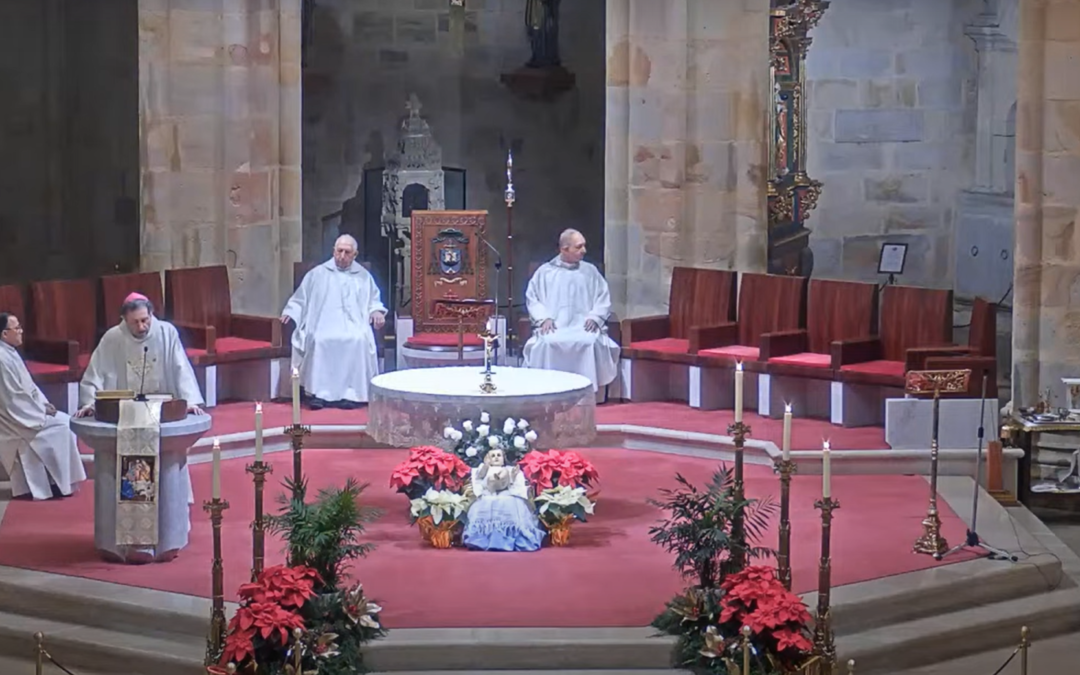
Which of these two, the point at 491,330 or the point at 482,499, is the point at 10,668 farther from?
the point at 491,330

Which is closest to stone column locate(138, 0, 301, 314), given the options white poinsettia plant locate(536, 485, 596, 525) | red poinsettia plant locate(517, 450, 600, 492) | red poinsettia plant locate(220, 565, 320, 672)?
red poinsettia plant locate(517, 450, 600, 492)

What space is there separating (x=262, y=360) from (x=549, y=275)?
82.9 inches

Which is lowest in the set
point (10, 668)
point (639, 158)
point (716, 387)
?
point (10, 668)

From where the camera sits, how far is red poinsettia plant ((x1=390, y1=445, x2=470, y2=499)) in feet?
38.7

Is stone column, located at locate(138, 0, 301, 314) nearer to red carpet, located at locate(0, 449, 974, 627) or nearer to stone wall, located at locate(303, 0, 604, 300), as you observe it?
stone wall, located at locate(303, 0, 604, 300)

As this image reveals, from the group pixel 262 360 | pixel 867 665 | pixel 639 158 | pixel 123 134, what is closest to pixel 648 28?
pixel 639 158

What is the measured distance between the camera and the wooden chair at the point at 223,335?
50.1 ft

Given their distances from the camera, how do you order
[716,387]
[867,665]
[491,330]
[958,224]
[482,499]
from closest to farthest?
[867,665] → [482,499] → [491,330] → [716,387] → [958,224]

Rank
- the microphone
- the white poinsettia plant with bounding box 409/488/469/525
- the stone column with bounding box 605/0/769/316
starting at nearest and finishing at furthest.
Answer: the microphone, the white poinsettia plant with bounding box 409/488/469/525, the stone column with bounding box 605/0/769/316

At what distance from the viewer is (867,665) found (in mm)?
10367

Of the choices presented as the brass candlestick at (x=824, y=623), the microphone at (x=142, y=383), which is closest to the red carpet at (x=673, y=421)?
the microphone at (x=142, y=383)

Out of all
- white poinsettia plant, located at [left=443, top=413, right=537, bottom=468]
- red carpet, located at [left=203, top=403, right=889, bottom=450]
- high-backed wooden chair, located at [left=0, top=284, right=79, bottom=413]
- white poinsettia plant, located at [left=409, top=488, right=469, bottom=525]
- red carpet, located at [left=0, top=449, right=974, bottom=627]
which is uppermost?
high-backed wooden chair, located at [left=0, top=284, right=79, bottom=413]

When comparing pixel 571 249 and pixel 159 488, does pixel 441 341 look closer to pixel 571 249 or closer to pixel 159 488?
pixel 571 249

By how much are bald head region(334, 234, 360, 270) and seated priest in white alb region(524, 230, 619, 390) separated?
1.26 meters
